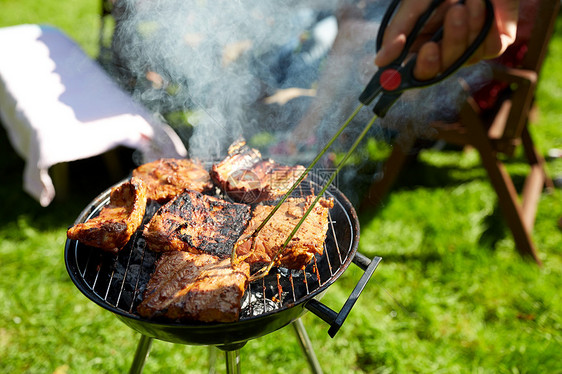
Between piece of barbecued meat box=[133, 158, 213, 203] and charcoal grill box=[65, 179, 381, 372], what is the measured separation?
13 centimetres

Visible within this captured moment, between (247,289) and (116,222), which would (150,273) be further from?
(247,289)

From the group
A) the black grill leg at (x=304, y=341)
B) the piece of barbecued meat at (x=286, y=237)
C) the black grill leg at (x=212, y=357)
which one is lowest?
the black grill leg at (x=212, y=357)

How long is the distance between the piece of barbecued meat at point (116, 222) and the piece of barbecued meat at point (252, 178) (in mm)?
433

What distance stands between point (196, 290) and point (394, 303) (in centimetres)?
218

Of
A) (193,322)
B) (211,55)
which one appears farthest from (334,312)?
(211,55)

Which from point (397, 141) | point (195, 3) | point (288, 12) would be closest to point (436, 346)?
point (397, 141)

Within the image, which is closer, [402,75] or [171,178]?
[402,75]

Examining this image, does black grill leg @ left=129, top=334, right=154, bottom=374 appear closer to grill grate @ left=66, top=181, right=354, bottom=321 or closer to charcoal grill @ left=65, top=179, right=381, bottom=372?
charcoal grill @ left=65, top=179, right=381, bottom=372

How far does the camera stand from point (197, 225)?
1999mm

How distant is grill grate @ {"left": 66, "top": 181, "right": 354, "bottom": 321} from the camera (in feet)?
6.08

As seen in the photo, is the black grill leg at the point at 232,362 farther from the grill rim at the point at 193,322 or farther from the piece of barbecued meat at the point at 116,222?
the piece of barbecued meat at the point at 116,222

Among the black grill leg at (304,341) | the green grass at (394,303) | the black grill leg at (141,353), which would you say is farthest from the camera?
the green grass at (394,303)

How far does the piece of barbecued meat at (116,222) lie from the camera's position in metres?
1.86

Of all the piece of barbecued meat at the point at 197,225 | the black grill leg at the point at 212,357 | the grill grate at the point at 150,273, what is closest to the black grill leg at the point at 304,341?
the grill grate at the point at 150,273
